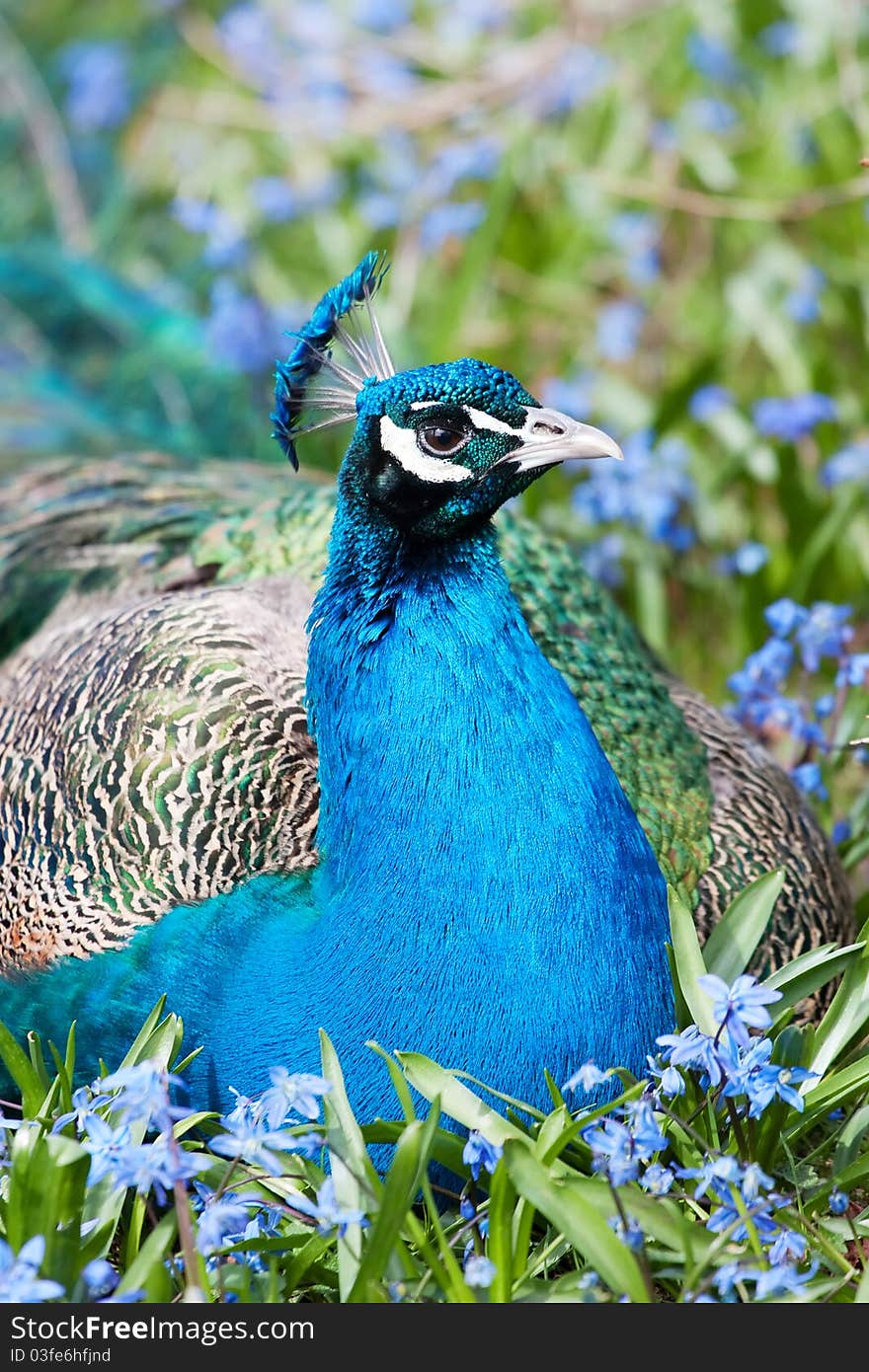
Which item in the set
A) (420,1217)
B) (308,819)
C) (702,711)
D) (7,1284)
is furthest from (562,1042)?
(702,711)

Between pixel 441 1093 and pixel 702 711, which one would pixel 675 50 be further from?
pixel 441 1093

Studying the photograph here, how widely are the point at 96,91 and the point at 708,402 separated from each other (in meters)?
3.12

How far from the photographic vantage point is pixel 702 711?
2709 millimetres

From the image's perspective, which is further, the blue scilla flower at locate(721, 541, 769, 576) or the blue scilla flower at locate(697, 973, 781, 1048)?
the blue scilla flower at locate(721, 541, 769, 576)

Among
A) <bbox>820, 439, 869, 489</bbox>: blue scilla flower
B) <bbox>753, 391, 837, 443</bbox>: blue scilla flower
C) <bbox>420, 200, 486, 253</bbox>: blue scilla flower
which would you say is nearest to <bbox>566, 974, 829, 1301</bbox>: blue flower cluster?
<bbox>820, 439, 869, 489</bbox>: blue scilla flower

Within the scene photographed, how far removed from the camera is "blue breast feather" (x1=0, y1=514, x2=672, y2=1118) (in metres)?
1.94

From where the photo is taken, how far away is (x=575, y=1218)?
1.75 meters

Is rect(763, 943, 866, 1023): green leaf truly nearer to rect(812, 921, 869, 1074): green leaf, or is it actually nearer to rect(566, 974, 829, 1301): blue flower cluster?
rect(812, 921, 869, 1074): green leaf

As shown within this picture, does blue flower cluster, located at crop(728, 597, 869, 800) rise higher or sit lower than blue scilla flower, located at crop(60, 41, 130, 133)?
lower

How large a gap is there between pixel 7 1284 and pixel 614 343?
3.13 metres

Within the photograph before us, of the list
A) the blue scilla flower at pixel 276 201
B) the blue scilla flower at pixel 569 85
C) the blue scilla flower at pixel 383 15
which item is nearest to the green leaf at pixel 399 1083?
the blue scilla flower at pixel 276 201

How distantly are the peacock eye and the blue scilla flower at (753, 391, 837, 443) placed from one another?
1836 millimetres

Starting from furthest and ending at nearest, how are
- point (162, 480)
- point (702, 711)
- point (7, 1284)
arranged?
point (162, 480)
point (702, 711)
point (7, 1284)

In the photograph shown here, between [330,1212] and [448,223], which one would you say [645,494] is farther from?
[330,1212]
